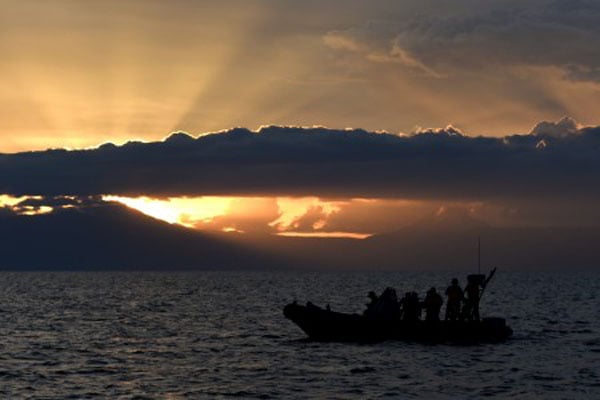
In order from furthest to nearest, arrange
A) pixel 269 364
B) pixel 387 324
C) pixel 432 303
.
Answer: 1. pixel 387 324
2. pixel 432 303
3. pixel 269 364

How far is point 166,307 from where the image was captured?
321ft

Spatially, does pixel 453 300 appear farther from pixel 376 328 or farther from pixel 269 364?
pixel 269 364

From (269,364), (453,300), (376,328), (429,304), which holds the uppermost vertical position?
(453,300)

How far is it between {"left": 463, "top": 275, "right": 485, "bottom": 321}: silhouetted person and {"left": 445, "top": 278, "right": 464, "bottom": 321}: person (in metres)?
0.42

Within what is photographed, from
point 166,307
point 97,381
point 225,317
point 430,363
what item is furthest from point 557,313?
point 97,381

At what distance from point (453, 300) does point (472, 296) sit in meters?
1.03

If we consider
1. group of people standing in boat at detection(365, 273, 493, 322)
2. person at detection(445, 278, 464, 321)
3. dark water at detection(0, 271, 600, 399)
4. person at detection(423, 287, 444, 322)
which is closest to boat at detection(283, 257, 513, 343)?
group of people standing in boat at detection(365, 273, 493, 322)

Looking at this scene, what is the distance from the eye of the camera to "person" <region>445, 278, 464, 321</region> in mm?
50662

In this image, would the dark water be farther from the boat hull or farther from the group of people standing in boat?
the group of people standing in boat

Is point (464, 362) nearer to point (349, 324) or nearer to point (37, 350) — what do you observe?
point (349, 324)

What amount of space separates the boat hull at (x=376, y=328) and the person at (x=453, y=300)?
0.62 m

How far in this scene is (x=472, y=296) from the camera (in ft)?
168

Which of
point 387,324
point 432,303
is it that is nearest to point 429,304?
point 432,303

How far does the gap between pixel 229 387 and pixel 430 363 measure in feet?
36.0
